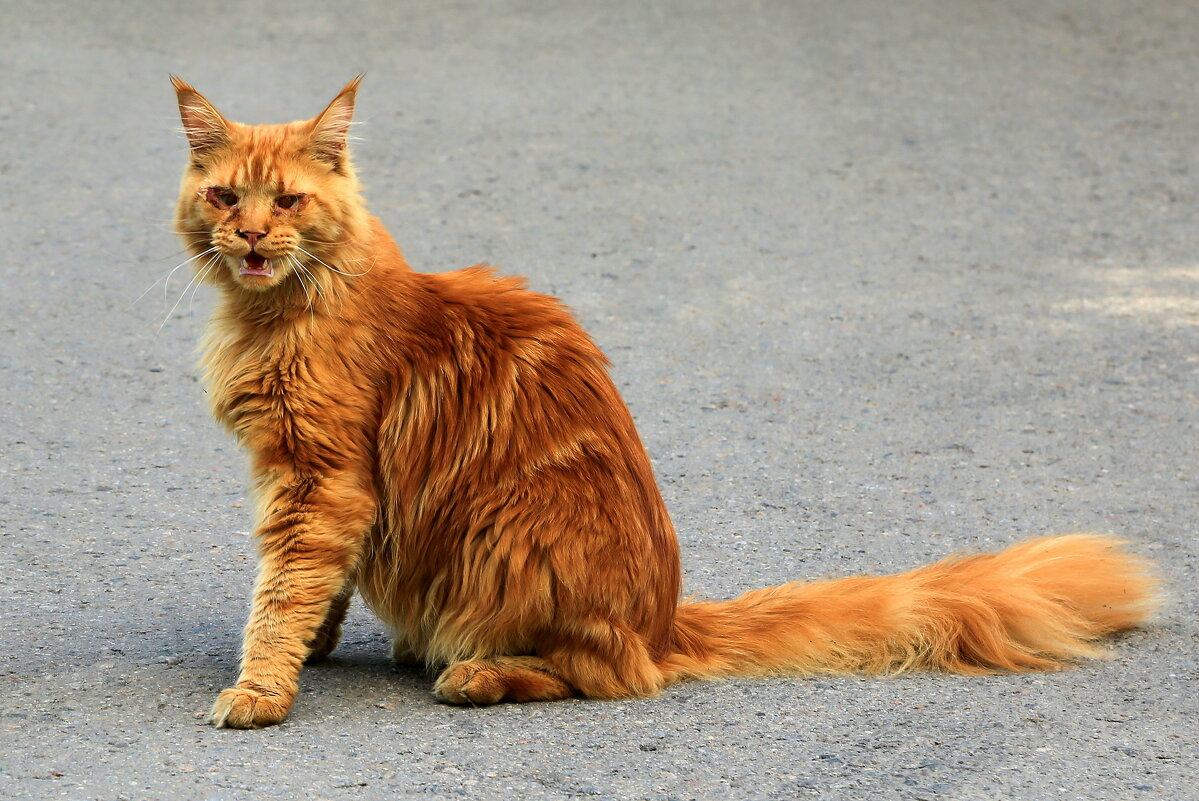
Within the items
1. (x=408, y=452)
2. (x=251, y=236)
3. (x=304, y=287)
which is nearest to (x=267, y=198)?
(x=251, y=236)

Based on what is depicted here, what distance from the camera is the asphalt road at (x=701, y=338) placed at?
339 cm

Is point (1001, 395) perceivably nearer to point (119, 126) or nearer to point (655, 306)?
point (655, 306)

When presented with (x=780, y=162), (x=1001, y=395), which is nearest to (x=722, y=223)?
(x=780, y=162)

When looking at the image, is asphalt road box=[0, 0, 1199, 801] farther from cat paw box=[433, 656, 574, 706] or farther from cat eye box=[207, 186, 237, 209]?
cat eye box=[207, 186, 237, 209]

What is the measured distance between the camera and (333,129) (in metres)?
3.56

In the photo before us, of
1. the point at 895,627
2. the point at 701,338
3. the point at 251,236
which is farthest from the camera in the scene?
the point at 701,338

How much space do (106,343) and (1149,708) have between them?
4.38m

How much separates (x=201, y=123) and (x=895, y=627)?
2.20 m

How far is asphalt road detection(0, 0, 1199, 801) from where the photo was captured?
3395 millimetres

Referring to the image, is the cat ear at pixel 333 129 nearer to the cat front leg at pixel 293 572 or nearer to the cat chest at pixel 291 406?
the cat chest at pixel 291 406

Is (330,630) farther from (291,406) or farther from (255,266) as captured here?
(255,266)

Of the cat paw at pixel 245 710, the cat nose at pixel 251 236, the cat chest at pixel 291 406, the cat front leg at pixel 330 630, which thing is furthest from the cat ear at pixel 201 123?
the cat paw at pixel 245 710

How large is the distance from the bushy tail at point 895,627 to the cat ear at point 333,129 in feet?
4.89

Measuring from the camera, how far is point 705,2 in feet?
36.4
